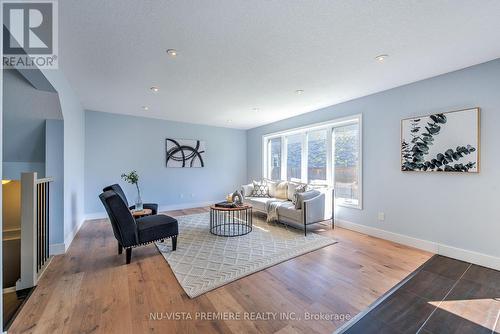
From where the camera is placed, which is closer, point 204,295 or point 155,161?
point 204,295

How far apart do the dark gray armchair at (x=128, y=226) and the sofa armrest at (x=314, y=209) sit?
7.21ft

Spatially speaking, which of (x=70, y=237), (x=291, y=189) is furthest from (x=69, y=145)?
(x=291, y=189)

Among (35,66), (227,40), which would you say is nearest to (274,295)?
(227,40)

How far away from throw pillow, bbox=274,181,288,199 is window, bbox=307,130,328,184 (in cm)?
58

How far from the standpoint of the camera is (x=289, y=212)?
3939mm

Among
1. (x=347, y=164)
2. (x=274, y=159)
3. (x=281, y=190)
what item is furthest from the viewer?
(x=274, y=159)

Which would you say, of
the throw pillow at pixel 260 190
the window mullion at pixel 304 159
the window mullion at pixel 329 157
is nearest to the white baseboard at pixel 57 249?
the throw pillow at pixel 260 190

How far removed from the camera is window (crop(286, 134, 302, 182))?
5.17 metres

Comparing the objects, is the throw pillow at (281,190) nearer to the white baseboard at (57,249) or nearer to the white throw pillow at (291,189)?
the white throw pillow at (291,189)

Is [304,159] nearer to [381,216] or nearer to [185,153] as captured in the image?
[381,216]

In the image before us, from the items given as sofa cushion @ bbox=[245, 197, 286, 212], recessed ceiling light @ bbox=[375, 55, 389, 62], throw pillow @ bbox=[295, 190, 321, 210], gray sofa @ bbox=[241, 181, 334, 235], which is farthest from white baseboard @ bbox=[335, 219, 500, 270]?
recessed ceiling light @ bbox=[375, 55, 389, 62]

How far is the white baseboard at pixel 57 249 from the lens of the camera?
9.32 ft

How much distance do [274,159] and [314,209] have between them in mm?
2479

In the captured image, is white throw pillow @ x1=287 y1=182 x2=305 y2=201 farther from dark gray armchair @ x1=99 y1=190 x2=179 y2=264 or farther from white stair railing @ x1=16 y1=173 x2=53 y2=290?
white stair railing @ x1=16 y1=173 x2=53 y2=290
